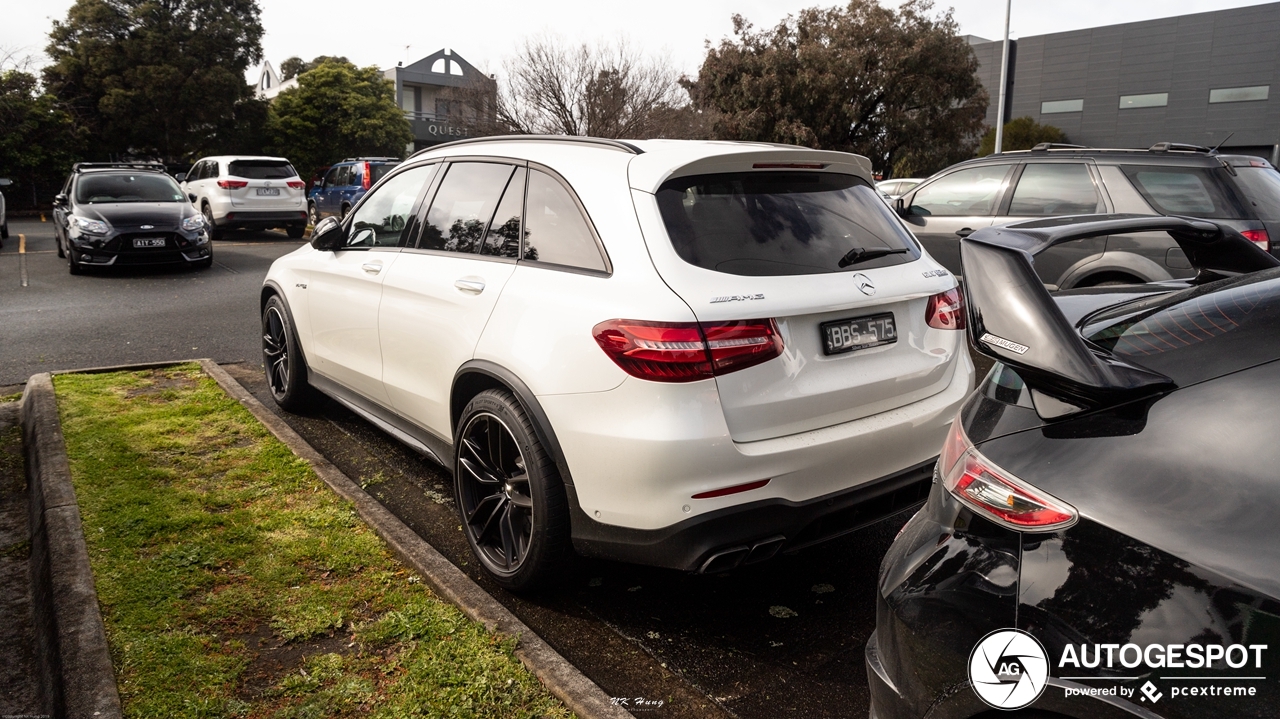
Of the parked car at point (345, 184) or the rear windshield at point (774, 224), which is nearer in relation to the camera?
the rear windshield at point (774, 224)

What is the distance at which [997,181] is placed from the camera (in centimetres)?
796

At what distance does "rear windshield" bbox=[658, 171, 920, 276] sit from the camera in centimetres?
311

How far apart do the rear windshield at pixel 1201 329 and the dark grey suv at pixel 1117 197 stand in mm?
4469

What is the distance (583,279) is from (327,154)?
39185 mm

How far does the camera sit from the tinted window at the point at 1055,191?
714cm

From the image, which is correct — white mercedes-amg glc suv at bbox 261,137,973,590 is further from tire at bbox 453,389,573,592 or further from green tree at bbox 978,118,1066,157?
green tree at bbox 978,118,1066,157

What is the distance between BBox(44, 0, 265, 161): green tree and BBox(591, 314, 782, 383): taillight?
35.1 meters

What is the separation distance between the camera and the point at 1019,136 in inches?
1494

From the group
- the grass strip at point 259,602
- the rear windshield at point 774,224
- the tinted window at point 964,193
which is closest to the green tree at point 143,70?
the tinted window at point 964,193

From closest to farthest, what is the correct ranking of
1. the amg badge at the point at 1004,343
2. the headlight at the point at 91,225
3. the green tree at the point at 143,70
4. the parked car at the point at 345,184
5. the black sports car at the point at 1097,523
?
the black sports car at the point at 1097,523 → the amg badge at the point at 1004,343 → the headlight at the point at 91,225 → the parked car at the point at 345,184 → the green tree at the point at 143,70

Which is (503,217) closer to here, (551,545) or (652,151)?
(652,151)

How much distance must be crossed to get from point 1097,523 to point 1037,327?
17.3 inches

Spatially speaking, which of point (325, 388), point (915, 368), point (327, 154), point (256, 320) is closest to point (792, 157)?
point (915, 368)

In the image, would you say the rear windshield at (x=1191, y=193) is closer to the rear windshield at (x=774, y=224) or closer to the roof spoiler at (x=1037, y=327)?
Answer: the rear windshield at (x=774, y=224)
